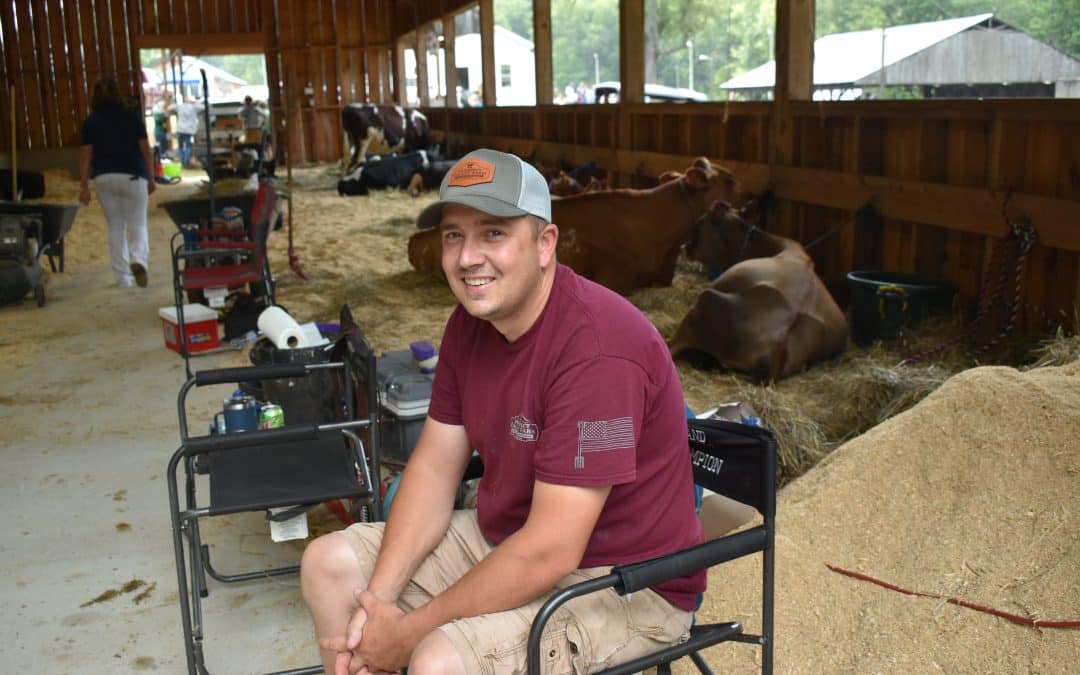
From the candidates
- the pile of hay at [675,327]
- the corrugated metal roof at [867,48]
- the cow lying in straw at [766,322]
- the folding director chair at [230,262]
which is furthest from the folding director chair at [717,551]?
the corrugated metal roof at [867,48]

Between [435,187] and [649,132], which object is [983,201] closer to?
[649,132]

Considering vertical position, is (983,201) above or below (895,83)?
below

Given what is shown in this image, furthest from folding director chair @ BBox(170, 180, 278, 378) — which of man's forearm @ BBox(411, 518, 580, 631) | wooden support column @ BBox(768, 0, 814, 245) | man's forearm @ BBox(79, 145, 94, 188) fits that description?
man's forearm @ BBox(411, 518, 580, 631)

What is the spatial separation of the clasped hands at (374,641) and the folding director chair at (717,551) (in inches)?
13.8

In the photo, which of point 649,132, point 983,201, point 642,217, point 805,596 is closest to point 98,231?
point 649,132

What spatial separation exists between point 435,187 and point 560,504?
15565 mm

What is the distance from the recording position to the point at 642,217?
25.8 ft

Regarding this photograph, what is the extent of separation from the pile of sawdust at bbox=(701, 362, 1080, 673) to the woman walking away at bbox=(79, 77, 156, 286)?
655cm

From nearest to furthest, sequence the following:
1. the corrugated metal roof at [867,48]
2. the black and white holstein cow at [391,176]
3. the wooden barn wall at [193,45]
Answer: the corrugated metal roof at [867,48] → the black and white holstein cow at [391,176] → the wooden barn wall at [193,45]

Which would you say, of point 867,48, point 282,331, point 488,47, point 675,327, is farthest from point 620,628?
point 488,47

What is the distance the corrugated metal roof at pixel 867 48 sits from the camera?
21.2 feet

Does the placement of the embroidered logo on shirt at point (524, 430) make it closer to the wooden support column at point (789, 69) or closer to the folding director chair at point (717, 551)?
the folding director chair at point (717, 551)

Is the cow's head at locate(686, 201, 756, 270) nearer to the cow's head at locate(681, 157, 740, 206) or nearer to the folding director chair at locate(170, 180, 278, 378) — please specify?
the cow's head at locate(681, 157, 740, 206)

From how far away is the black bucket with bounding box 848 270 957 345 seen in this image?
5.69 meters
